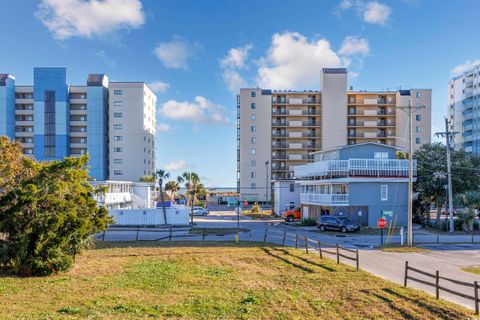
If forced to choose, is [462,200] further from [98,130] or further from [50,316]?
[98,130]

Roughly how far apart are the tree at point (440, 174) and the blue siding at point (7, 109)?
7668cm

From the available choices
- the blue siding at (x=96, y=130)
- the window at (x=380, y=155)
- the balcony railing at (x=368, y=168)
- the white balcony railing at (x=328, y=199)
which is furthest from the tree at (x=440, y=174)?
the blue siding at (x=96, y=130)

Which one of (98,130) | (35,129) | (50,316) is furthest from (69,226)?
(35,129)

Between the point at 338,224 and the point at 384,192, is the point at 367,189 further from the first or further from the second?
the point at 338,224

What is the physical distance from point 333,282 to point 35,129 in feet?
255

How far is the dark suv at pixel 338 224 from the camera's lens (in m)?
37.6

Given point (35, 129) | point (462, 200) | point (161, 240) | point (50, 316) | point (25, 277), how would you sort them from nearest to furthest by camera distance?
point (50, 316) → point (25, 277) → point (161, 240) → point (462, 200) → point (35, 129)

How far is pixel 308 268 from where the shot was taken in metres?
19.3

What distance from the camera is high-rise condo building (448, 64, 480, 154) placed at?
331ft

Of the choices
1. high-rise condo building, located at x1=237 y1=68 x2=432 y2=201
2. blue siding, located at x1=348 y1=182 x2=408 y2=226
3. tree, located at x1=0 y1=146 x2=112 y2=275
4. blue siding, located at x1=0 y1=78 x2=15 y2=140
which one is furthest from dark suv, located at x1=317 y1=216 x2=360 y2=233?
blue siding, located at x1=0 y1=78 x2=15 y2=140

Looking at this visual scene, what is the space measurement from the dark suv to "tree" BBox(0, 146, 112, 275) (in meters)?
25.4

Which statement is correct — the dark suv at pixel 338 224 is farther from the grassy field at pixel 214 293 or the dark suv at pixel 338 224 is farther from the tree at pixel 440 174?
the grassy field at pixel 214 293

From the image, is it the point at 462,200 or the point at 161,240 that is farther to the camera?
the point at 462,200

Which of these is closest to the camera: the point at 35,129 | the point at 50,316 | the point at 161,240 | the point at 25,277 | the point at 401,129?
the point at 50,316
